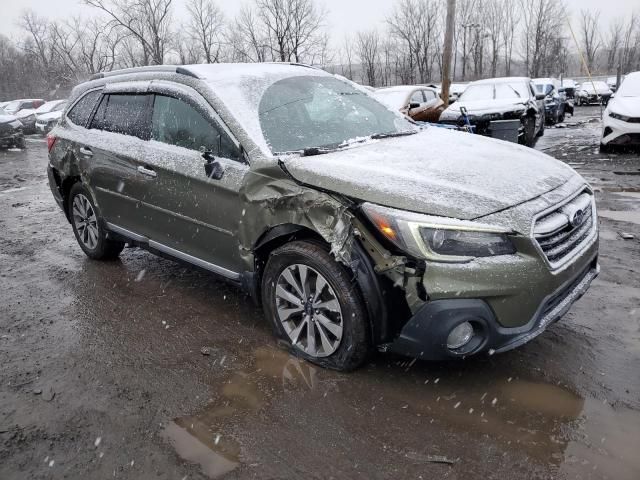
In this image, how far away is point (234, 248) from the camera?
11.1 feet

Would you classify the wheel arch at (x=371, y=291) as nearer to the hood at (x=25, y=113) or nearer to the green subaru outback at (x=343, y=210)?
the green subaru outback at (x=343, y=210)

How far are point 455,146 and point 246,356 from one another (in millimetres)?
2013

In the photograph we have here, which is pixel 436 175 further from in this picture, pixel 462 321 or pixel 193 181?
pixel 193 181

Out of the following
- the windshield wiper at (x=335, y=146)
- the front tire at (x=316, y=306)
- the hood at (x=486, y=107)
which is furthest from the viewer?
the hood at (x=486, y=107)

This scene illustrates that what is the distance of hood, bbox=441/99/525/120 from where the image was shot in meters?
10.7

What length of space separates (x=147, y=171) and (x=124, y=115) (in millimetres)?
763

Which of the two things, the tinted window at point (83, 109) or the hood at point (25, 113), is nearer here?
the tinted window at point (83, 109)

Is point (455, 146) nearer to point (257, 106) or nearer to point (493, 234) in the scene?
point (493, 234)

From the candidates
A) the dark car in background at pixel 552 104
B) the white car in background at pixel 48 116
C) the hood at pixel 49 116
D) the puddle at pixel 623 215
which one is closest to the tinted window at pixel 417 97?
the dark car in background at pixel 552 104

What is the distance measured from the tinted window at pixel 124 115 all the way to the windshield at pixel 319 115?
1106 millimetres

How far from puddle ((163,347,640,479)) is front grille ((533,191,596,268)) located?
77 cm

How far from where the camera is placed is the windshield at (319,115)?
3.38 m

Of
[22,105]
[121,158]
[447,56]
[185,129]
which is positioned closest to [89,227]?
[121,158]

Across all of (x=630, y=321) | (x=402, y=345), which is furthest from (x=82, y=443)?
(x=630, y=321)
